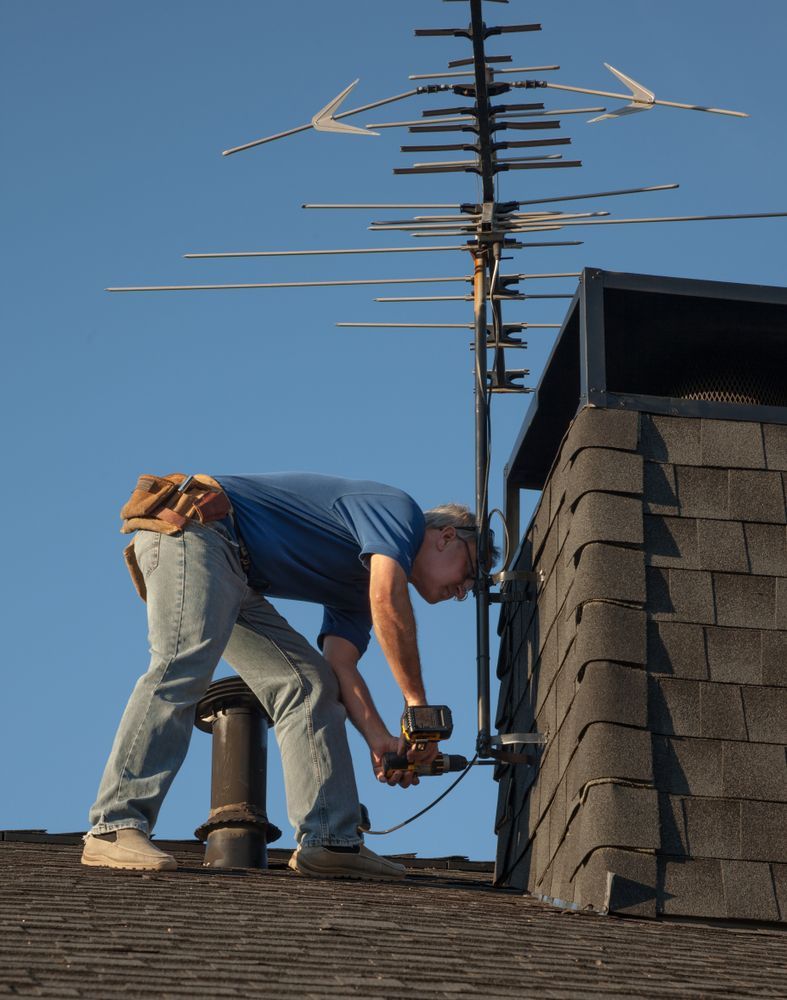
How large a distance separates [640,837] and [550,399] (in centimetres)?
236

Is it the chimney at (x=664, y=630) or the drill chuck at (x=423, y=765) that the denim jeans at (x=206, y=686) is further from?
the chimney at (x=664, y=630)

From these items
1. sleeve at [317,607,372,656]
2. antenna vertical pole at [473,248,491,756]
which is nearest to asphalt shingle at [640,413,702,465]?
antenna vertical pole at [473,248,491,756]

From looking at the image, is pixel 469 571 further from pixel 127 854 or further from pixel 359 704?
pixel 127 854

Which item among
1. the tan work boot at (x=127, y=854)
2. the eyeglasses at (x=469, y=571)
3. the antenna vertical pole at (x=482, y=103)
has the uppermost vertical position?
the antenna vertical pole at (x=482, y=103)

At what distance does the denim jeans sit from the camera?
14.3 ft

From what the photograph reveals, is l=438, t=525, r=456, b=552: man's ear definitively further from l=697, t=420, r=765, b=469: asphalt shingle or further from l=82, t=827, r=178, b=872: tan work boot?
l=82, t=827, r=178, b=872: tan work boot

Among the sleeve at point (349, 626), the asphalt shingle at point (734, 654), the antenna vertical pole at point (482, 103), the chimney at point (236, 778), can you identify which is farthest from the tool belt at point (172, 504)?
the antenna vertical pole at point (482, 103)

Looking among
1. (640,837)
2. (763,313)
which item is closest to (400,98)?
(763,313)

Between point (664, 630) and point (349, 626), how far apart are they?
1.26 meters

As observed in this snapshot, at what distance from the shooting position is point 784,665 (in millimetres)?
4328

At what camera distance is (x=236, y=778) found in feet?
17.5

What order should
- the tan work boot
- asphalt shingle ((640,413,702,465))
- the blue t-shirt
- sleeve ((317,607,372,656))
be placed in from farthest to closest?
sleeve ((317,607,372,656)), the blue t-shirt, asphalt shingle ((640,413,702,465)), the tan work boot

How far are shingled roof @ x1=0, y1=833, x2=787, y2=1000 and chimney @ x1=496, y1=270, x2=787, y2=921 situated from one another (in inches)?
7.7

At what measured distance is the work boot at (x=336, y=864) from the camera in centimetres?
472
